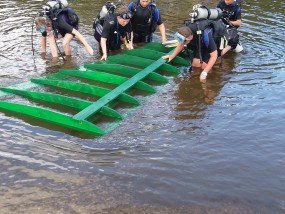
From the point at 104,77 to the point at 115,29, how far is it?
6.43 feet

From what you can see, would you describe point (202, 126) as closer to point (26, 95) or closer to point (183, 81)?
point (183, 81)

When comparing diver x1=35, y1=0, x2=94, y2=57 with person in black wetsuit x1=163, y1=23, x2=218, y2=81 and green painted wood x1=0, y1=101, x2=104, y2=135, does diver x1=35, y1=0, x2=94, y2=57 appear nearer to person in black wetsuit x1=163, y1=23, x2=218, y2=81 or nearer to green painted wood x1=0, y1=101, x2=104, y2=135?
person in black wetsuit x1=163, y1=23, x2=218, y2=81

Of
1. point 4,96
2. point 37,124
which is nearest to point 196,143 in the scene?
point 37,124

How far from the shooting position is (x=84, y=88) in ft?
21.6

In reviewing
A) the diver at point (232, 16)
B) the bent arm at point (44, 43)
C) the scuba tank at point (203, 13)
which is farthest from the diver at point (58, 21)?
the diver at point (232, 16)

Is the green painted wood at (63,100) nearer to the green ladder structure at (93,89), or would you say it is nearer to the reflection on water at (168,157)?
the green ladder structure at (93,89)

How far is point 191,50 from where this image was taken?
8.98 metres

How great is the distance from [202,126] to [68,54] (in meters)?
5.00

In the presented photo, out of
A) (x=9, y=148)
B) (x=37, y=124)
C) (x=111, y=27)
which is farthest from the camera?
(x=111, y=27)

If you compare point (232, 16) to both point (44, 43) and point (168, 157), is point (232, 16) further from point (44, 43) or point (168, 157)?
point (168, 157)

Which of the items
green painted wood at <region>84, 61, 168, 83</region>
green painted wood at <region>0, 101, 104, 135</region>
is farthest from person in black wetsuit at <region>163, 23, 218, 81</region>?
green painted wood at <region>0, 101, 104, 135</region>

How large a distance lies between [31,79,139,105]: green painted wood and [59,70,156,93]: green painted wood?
26.1 inches


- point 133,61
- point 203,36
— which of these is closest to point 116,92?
point 133,61

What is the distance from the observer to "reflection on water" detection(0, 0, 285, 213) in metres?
3.78
